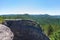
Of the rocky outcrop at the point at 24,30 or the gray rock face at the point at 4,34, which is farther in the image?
the rocky outcrop at the point at 24,30

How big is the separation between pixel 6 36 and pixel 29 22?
2.15 meters

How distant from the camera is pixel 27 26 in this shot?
752cm

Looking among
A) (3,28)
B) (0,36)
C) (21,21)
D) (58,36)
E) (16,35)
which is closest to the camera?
(0,36)

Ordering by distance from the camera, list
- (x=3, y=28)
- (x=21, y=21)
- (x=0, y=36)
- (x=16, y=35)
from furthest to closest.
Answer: (x=21, y=21)
(x=16, y=35)
(x=3, y=28)
(x=0, y=36)

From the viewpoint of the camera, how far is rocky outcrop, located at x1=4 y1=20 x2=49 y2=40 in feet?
23.4

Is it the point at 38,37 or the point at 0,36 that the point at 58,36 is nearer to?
the point at 38,37

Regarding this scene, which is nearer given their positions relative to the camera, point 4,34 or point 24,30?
point 4,34

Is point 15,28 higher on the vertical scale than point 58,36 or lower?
higher

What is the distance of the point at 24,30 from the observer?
23.9 ft

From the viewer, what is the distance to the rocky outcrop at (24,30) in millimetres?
7132

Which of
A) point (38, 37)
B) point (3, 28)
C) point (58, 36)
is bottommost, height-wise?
point (58, 36)

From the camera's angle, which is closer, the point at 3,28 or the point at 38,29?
the point at 3,28

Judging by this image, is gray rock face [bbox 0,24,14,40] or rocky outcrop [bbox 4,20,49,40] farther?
rocky outcrop [bbox 4,20,49,40]

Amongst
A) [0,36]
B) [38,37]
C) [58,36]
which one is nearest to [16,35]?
[38,37]
